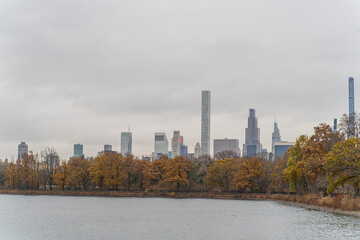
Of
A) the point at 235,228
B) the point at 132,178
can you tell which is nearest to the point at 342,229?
the point at 235,228

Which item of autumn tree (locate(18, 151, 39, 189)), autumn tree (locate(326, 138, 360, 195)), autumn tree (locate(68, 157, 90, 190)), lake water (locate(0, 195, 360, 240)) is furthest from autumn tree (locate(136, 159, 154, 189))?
autumn tree (locate(326, 138, 360, 195))

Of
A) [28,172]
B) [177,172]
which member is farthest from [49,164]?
[177,172]

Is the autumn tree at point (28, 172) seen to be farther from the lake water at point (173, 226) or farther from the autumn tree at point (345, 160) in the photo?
the autumn tree at point (345, 160)

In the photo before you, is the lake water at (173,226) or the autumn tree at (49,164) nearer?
the lake water at (173,226)

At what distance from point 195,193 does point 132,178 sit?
21.5m

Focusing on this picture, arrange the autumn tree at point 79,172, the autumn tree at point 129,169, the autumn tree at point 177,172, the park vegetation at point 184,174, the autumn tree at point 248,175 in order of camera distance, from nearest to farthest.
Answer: the park vegetation at point 184,174 → the autumn tree at point 248,175 → the autumn tree at point 177,172 → the autumn tree at point 129,169 → the autumn tree at point 79,172

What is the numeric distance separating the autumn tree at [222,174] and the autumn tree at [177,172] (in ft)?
21.1

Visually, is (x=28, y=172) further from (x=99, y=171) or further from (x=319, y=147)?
(x=319, y=147)

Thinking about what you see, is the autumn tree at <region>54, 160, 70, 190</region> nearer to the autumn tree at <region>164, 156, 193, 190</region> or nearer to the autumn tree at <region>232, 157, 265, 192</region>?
the autumn tree at <region>164, 156, 193, 190</region>

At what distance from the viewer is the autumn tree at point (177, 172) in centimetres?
10850

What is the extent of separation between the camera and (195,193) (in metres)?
106

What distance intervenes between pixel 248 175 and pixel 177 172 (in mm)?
18889

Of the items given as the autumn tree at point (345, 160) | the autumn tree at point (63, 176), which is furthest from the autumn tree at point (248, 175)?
the autumn tree at point (63, 176)

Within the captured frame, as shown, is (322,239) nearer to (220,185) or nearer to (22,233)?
(22,233)
